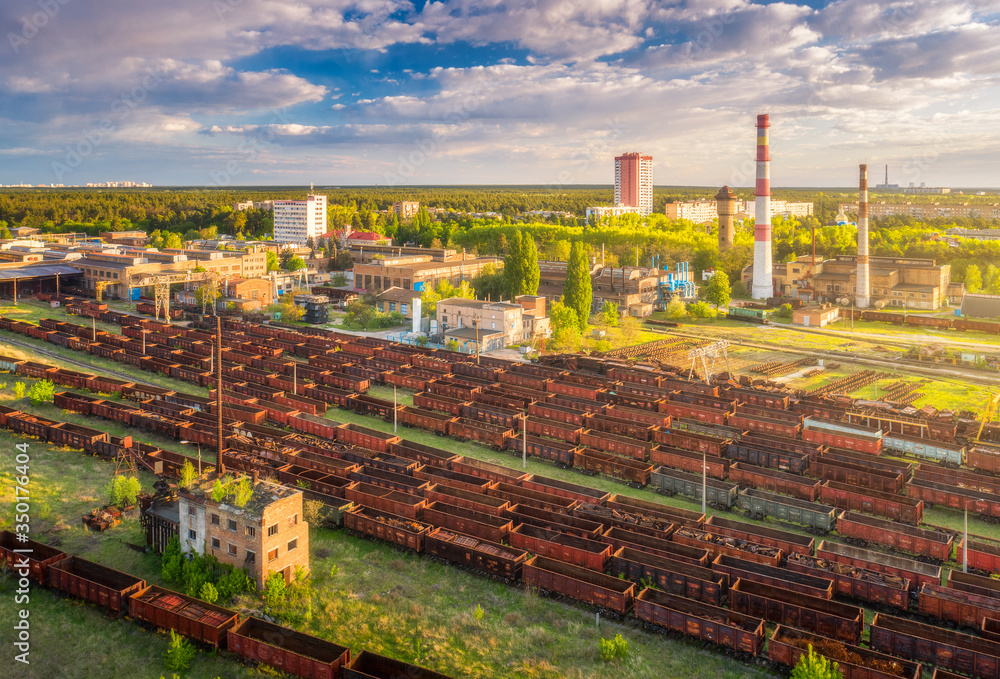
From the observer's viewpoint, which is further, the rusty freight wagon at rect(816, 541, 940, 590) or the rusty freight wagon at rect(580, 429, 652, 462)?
the rusty freight wagon at rect(580, 429, 652, 462)

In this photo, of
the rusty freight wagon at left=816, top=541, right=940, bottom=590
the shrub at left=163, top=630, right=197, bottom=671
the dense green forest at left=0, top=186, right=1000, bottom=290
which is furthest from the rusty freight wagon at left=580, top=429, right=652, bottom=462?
the dense green forest at left=0, top=186, right=1000, bottom=290

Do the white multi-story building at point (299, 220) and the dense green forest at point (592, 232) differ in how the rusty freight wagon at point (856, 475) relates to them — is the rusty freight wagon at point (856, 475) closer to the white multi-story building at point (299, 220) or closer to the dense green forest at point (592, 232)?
the dense green forest at point (592, 232)

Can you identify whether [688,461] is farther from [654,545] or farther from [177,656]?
[177,656]

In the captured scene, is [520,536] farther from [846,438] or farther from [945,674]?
[846,438]

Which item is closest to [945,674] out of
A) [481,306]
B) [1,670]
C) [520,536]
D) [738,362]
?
[520,536]

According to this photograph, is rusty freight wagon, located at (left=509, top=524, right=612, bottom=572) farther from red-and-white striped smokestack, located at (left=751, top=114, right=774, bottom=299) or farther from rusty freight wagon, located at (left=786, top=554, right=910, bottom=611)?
red-and-white striped smokestack, located at (left=751, top=114, right=774, bottom=299)
